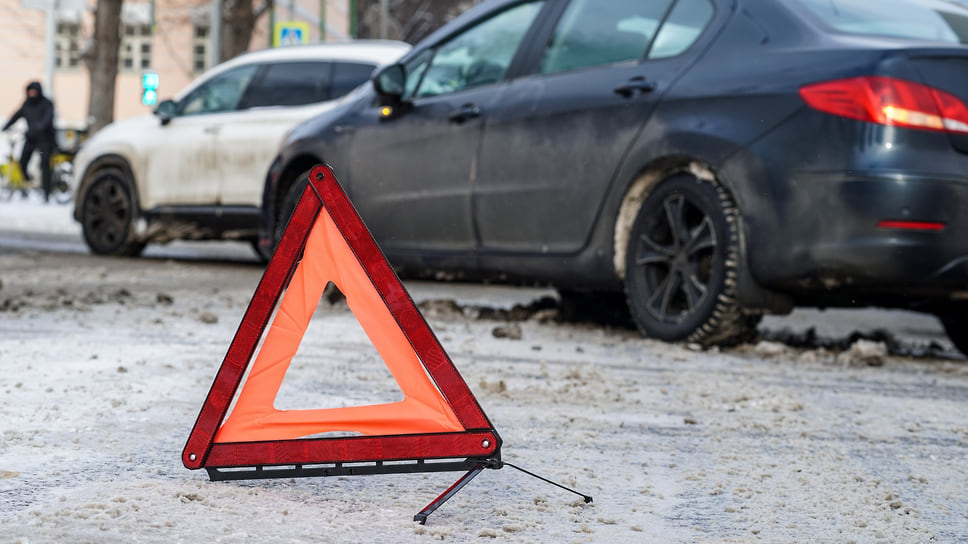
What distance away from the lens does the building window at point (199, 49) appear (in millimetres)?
42500

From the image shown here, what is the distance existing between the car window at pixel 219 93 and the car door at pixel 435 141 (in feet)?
11.8

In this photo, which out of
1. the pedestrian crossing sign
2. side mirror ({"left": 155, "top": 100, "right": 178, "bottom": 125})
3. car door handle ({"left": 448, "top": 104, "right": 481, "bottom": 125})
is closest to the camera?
car door handle ({"left": 448, "top": 104, "right": 481, "bottom": 125})

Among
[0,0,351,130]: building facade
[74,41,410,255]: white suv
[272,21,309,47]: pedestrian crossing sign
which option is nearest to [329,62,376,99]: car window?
[74,41,410,255]: white suv

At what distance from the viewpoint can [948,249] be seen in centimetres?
500

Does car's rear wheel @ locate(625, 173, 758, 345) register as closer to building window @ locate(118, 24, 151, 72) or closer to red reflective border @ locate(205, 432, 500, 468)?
red reflective border @ locate(205, 432, 500, 468)

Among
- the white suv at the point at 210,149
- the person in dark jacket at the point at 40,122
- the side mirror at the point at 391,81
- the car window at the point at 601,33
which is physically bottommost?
the person in dark jacket at the point at 40,122

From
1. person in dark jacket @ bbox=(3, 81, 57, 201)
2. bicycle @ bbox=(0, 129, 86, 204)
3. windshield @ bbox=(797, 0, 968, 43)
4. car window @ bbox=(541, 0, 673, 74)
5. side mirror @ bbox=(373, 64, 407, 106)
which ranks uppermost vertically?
windshield @ bbox=(797, 0, 968, 43)

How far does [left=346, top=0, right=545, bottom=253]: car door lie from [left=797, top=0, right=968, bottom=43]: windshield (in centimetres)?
158

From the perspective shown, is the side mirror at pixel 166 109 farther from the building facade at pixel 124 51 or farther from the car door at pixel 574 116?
the building facade at pixel 124 51

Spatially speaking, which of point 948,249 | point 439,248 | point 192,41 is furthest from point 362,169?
point 192,41

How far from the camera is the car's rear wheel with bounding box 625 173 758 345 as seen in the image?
5371 mm

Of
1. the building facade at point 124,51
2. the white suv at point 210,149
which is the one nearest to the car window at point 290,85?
the white suv at point 210,149

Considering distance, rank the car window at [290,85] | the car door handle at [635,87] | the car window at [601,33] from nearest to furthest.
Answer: the car door handle at [635,87], the car window at [601,33], the car window at [290,85]

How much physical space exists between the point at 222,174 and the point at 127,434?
7.01 metres
